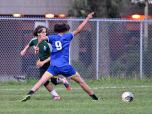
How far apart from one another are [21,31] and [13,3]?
3379mm

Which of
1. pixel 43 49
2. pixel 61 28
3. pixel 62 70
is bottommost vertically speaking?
pixel 62 70

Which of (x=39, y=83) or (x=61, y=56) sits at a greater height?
(x=61, y=56)

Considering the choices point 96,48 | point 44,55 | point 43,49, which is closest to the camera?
point 43,49

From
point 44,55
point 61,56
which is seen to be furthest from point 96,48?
point 61,56

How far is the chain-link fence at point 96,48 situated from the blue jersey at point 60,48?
840 cm

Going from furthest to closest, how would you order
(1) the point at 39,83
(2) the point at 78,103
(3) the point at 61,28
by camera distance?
(3) the point at 61,28, (1) the point at 39,83, (2) the point at 78,103

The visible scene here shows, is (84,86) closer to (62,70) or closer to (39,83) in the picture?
(62,70)

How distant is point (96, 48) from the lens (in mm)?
24453

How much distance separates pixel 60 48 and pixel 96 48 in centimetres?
919

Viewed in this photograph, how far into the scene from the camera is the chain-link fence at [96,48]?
24.0m

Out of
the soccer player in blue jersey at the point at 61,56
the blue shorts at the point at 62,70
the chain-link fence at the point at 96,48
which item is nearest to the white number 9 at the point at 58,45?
the soccer player in blue jersey at the point at 61,56

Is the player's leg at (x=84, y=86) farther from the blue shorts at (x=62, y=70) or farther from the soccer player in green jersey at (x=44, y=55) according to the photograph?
the soccer player in green jersey at (x=44, y=55)

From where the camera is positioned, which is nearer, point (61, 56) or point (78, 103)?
point (78, 103)

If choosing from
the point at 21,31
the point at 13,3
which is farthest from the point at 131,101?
the point at 13,3
